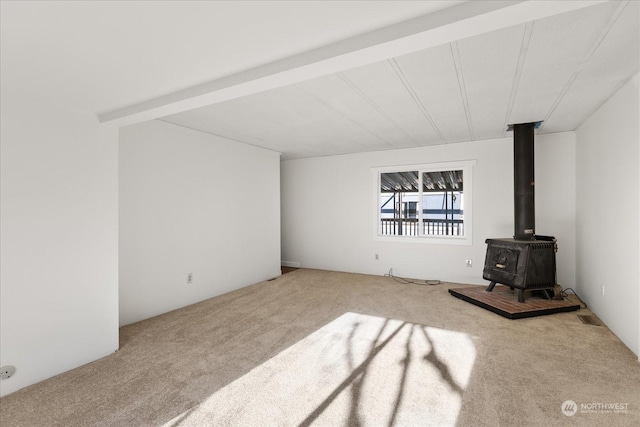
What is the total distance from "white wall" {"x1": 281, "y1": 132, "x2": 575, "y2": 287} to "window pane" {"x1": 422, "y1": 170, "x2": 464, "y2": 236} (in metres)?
0.35

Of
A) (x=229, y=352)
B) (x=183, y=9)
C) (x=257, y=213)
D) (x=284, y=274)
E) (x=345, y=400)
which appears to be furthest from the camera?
(x=284, y=274)

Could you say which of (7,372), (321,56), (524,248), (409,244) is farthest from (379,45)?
(409,244)

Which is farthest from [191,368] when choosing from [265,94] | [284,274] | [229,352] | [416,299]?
[284,274]

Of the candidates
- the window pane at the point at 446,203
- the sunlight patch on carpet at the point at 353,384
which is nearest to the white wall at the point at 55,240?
the sunlight patch on carpet at the point at 353,384

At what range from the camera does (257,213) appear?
5242mm

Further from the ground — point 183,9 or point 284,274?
point 183,9

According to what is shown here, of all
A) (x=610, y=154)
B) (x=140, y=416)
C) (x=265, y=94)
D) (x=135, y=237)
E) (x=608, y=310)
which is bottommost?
(x=140, y=416)

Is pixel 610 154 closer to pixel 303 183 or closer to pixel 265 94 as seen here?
pixel 265 94

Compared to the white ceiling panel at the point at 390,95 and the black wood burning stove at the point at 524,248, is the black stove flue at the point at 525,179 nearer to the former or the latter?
the black wood burning stove at the point at 524,248

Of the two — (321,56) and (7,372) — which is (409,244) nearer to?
(321,56)

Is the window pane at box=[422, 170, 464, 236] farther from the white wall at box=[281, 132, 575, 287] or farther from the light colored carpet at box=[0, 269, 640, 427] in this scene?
the light colored carpet at box=[0, 269, 640, 427]

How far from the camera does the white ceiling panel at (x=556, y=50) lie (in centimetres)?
167

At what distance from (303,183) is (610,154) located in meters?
4.60

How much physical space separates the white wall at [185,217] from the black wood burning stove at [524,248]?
11.8 ft
